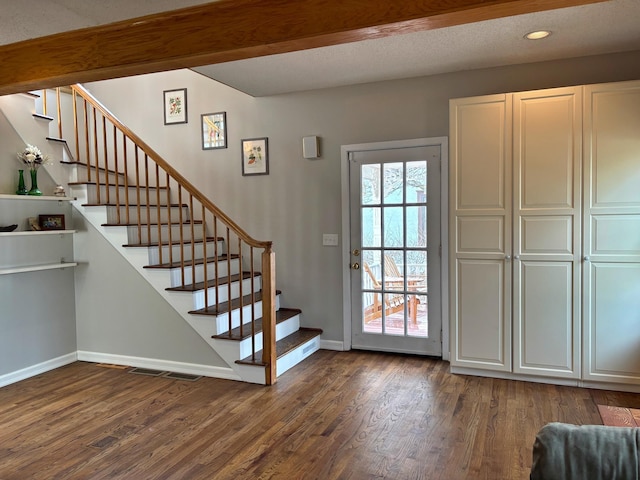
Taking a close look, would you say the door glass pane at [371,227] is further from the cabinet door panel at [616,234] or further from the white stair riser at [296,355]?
the cabinet door panel at [616,234]

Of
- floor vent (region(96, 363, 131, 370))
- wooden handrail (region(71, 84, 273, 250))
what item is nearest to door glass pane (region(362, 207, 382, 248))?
wooden handrail (region(71, 84, 273, 250))

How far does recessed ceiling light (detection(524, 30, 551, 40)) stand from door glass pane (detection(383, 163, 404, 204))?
55.9 inches

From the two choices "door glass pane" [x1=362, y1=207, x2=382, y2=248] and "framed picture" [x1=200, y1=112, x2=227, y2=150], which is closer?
"door glass pane" [x1=362, y1=207, x2=382, y2=248]

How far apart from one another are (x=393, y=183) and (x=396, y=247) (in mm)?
589

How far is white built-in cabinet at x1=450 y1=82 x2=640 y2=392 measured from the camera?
318 centimetres

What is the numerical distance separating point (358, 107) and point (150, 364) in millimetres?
2988

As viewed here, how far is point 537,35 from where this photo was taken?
10.0 ft

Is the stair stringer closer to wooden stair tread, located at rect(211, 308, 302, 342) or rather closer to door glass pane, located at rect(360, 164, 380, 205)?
wooden stair tread, located at rect(211, 308, 302, 342)

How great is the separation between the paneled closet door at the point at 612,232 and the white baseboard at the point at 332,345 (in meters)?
2.07

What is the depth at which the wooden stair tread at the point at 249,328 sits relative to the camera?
3652 mm

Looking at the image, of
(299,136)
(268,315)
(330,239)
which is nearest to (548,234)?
(330,239)

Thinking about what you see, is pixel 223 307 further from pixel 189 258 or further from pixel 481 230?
pixel 481 230

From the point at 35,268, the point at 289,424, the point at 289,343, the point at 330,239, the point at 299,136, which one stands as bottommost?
the point at 289,424

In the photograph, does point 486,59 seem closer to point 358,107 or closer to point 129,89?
point 358,107
